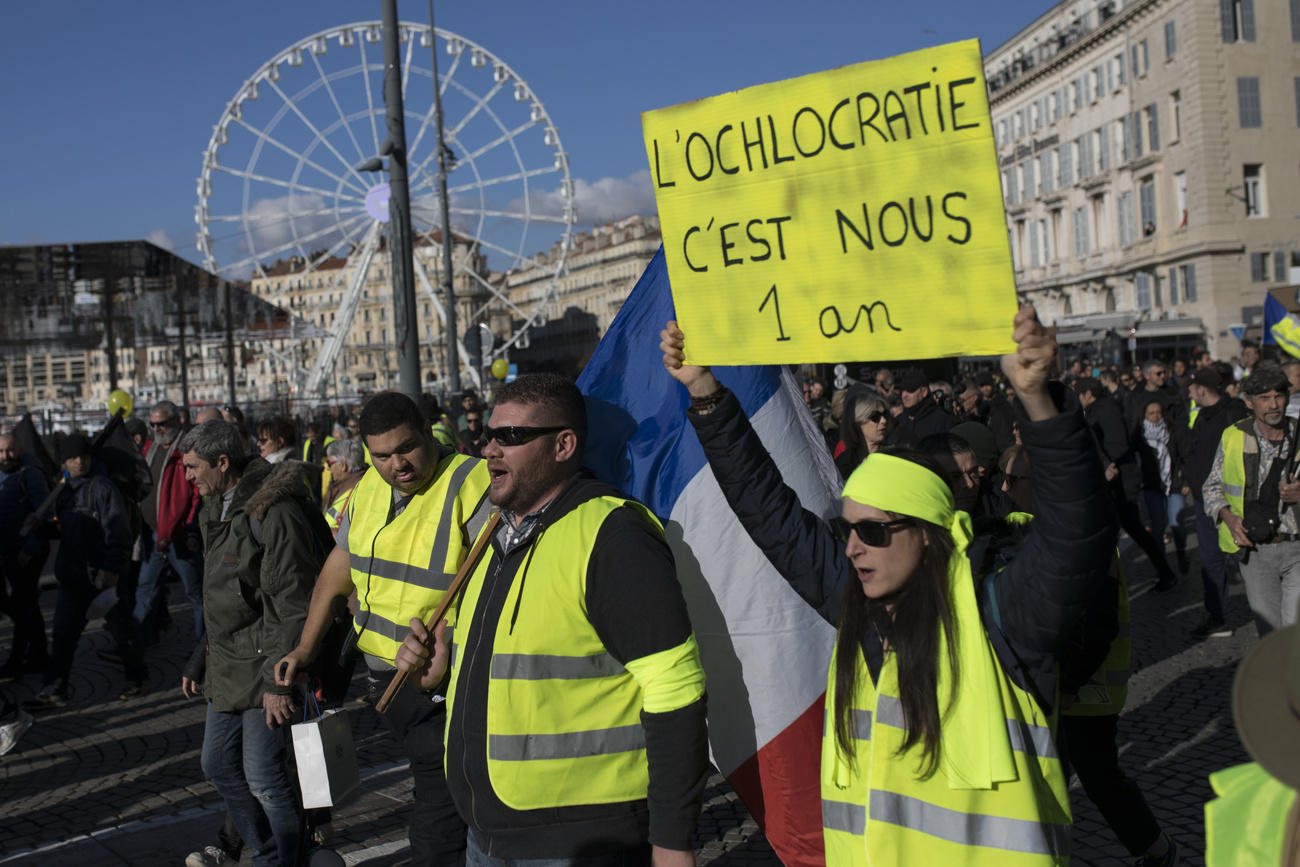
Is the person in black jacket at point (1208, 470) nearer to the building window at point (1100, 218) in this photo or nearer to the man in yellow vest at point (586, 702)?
the man in yellow vest at point (586, 702)

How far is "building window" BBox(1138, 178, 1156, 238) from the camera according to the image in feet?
159

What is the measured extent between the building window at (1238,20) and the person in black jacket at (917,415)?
143 ft

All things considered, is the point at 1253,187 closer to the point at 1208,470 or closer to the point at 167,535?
the point at 1208,470

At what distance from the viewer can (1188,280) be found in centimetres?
4616

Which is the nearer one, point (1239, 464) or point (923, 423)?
point (1239, 464)

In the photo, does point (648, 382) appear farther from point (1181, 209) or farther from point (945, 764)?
point (1181, 209)

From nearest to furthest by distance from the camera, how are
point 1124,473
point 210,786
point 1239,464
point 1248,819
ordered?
point 1248,819
point 1239,464
point 210,786
point 1124,473

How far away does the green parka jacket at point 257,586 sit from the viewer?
12.8 ft

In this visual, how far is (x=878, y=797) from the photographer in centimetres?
209

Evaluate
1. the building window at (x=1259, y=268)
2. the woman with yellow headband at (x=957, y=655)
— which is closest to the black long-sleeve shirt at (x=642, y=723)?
the woman with yellow headband at (x=957, y=655)

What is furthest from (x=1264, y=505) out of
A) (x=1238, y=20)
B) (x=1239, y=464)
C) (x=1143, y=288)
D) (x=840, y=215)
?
(x=1143, y=288)

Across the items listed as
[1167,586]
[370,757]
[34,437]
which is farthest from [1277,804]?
[34,437]

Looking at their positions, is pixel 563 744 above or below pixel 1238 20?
below

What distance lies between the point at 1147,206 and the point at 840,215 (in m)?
51.8
